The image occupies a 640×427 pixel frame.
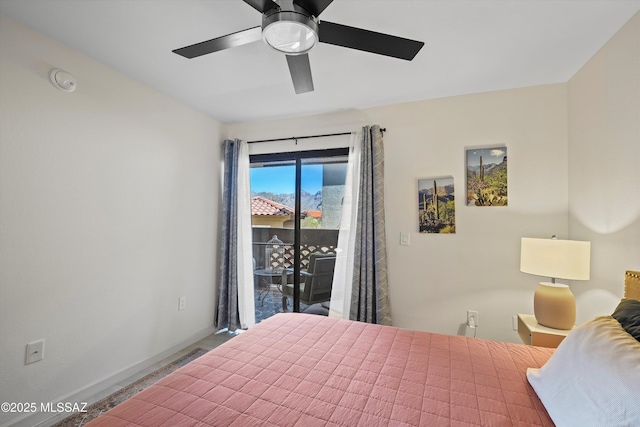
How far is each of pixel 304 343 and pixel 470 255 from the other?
1749 millimetres

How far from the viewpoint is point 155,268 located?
8.64 ft

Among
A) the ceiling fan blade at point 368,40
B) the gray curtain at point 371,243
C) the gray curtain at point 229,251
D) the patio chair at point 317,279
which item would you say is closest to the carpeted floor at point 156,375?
the patio chair at point 317,279

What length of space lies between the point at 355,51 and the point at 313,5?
0.87m

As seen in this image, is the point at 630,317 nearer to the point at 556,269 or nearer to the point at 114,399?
Answer: the point at 556,269

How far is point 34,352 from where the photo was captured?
5.93 ft

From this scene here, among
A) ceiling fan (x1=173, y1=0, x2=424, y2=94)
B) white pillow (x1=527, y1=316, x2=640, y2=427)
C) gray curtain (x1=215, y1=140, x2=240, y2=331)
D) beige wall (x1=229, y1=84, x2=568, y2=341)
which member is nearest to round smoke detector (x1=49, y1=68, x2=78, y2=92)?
ceiling fan (x1=173, y1=0, x2=424, y2=94)

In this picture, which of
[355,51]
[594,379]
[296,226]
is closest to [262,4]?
[355,51]

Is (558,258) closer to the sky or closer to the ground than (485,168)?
closer to the ground

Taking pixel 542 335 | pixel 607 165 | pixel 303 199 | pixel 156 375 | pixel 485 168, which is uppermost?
pixel 485 168

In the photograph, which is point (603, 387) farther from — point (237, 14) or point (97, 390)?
point (97, 390)

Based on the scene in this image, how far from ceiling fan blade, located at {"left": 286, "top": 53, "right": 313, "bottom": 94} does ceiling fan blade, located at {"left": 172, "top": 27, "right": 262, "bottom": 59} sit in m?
0.20

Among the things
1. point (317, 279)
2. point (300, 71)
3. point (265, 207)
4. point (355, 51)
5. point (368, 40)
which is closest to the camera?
point (368, 40)

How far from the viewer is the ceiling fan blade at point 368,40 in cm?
127

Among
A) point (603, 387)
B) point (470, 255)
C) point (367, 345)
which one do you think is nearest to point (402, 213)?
point (470, 255)
